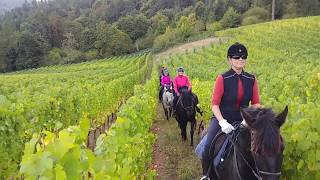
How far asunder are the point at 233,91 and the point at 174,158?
239 inches

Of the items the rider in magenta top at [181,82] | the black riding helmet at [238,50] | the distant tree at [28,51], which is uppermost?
the black riding helmet at [238,50]

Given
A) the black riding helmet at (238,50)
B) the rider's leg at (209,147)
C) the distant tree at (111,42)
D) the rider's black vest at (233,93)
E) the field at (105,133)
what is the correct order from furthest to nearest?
1. the distant tree at (111,42)
2. the rider's leg at (209,147)
3. the rider's black vest at (233,93)
4. the black riding helmet at (238,50)
5. the field at (105,133)

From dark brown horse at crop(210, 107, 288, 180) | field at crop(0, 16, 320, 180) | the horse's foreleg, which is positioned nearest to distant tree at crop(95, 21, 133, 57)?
field at crop(0, 16, 320, 180)

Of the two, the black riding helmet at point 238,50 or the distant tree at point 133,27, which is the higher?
the black riding helmet at point 238,50

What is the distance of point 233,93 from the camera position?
Result: 5621 millimetres

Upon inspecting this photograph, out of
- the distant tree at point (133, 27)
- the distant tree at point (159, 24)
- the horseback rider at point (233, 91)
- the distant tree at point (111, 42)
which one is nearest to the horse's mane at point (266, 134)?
the horseback rider at point (233, 91)

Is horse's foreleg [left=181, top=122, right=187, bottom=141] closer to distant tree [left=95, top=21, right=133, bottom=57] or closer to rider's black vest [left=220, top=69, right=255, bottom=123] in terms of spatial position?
rider's black vest [left=220, top=69, right=255, bottom=123]

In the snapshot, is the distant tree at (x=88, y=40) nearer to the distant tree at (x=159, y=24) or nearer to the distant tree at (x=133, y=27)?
the distant tree at (x=133, y=27)

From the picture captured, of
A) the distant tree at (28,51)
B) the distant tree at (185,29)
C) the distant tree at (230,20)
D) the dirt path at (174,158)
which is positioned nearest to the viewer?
the dirt path at (174,158)

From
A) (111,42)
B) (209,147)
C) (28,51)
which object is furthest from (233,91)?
(28,51)

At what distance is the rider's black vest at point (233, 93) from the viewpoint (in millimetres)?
5570

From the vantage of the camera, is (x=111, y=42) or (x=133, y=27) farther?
(x=133, y=27)

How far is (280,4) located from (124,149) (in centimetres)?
8278

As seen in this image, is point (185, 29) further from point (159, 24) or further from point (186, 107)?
point (186, 107)
